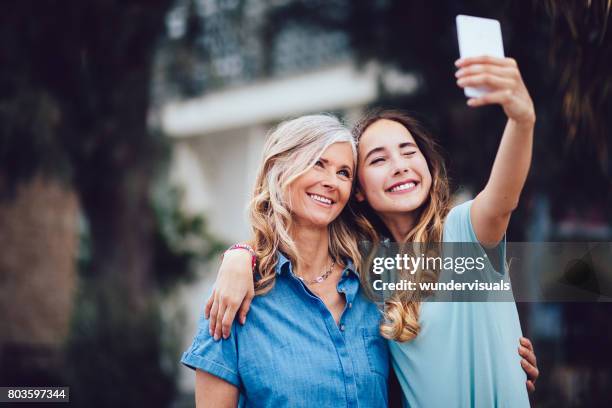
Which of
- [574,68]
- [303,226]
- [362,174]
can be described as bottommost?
[303,226]

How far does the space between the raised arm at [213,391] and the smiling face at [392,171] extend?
792 millimetres

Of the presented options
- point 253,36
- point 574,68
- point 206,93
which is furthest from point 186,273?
point 574,68

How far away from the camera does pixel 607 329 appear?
480 cm

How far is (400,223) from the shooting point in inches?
99.3

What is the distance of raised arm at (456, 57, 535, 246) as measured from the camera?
1.73 m

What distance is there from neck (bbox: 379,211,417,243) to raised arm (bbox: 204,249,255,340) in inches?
21.4

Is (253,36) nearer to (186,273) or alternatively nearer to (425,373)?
(186,273)

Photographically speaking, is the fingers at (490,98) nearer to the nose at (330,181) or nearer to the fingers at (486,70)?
the fingers at (486,70)

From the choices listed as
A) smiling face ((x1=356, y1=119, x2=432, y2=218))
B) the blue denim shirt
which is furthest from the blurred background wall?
the blue denim shirt

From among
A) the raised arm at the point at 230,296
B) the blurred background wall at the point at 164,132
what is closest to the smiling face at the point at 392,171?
the raised arm at the point at 230,296

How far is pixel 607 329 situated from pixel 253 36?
4.42m

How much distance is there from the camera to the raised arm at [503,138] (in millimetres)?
1729

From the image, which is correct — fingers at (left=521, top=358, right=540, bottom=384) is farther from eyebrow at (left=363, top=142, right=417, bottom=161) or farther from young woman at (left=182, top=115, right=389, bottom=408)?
eyebrow at (left=363, top=142, right=417, bottom=161)

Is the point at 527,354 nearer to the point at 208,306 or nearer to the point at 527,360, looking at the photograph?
the point at 527,360
